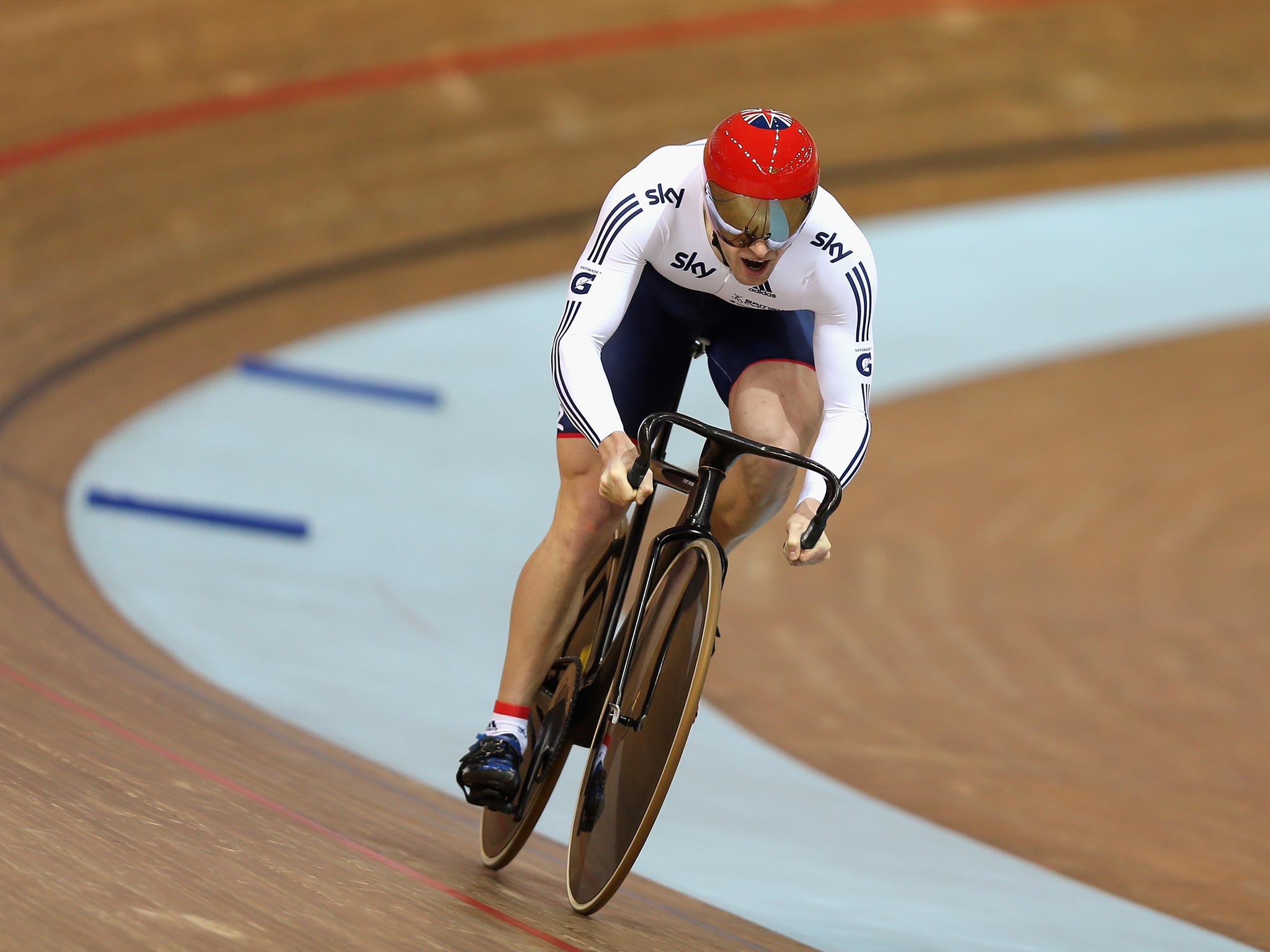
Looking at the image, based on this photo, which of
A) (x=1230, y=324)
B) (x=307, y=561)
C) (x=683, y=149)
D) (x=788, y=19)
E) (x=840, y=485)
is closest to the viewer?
(x=840, y=485)

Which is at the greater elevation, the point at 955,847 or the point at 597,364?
the point at 597,364

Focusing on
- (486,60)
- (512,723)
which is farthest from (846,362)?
(486,60)

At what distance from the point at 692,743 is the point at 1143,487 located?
7.96ft

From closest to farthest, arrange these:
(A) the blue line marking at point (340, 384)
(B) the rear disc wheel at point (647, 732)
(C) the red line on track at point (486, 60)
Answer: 1. (B) the rear disc wheel at point (647, 732)
2. (A) the blue line marking at point (340, 384)
3. (C) the red line on track at point (486, 60)

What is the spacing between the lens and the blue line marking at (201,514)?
15.0 feet

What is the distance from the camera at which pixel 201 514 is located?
4609mm

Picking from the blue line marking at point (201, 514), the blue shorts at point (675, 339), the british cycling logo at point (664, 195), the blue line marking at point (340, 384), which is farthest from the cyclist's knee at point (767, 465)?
the blue line marking at point (340, 384)

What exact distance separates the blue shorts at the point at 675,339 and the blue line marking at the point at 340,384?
321 centimetres

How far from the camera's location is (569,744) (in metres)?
2.49

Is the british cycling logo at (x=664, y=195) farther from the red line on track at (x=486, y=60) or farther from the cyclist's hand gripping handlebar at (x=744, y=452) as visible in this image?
the red line on track at (x=486, y=60)

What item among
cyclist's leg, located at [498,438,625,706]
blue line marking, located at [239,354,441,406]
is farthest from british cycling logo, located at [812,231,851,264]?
blue line marking, located at [239,354,441,406]

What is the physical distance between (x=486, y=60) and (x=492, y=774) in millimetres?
6079

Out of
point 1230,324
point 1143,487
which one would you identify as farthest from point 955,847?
point 1230,324

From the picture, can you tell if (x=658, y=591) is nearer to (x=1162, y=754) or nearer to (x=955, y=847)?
(x=955, y=847)
